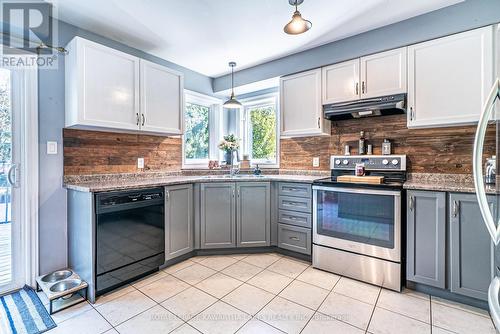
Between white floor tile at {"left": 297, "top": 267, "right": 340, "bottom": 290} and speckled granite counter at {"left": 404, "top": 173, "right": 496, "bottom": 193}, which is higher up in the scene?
speckled granite counter at {"left": 404, "top": 173, "right": 496, "bottom": 193}

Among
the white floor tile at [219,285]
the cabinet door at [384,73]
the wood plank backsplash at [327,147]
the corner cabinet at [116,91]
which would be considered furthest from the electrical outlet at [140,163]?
the cabinet door at [384,73]

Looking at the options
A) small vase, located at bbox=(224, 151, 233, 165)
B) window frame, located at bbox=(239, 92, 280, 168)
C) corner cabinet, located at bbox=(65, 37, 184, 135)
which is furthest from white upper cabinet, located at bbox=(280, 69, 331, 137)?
corner cabinet, located at bbox=(65, 37, 184, 135)

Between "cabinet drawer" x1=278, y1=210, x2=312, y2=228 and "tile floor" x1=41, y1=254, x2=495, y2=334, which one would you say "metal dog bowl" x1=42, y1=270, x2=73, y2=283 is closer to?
"tile floor" x1=41, y1=254, x2=495, y2=334

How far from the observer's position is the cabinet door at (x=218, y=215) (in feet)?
9.36

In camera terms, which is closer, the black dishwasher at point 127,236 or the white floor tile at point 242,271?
the black dishwasher at point 127,236

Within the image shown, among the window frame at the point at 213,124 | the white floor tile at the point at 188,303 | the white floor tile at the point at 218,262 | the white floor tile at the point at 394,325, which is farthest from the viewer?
the window frame at the point at 213,124

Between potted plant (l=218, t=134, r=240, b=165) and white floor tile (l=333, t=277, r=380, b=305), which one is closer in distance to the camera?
white floor tile (l=333, t=277, r=380, b=305)

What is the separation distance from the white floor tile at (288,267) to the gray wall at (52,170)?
206cm

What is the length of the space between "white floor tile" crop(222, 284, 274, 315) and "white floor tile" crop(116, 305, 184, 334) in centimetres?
44

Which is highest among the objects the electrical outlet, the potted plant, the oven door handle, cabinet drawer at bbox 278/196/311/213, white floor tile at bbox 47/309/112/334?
the potted plant

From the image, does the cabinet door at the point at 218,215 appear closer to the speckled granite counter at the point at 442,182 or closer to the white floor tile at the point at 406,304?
the white floor tile at the point at 406,304

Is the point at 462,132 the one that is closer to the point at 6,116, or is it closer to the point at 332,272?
the point at 332,272

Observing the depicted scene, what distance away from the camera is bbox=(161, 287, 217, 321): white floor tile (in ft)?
6.03

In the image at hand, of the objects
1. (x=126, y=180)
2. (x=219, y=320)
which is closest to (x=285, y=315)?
(x=219, y=320)
